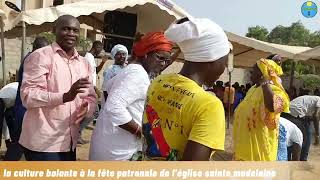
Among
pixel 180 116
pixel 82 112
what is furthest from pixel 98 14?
pixel 180 116

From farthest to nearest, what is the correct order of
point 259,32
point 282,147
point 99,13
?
point 259,32, point 99,13, point 282,147

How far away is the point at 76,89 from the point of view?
7.94ft

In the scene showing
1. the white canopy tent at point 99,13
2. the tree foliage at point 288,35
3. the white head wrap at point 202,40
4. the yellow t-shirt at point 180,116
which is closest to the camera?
the yellow t-shirt at point 180,116

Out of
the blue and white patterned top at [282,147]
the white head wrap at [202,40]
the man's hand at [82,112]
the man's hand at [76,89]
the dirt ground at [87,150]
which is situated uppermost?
the white head wrap at [202,40]

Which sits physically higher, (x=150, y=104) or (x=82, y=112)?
(x=150, y=104)

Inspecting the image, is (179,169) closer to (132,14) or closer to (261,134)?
(261,134)

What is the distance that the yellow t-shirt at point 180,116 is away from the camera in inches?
66.1

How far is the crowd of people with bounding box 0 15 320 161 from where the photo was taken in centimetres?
175

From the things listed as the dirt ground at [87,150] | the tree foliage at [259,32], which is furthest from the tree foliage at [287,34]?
the dirt ground at [87,150]

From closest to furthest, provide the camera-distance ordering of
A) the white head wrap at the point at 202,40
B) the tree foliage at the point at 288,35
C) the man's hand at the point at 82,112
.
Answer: the white head wrap at the point at 202,40 < the man's hand at the point at 82,112 < the tree foliage at the point at 288,35

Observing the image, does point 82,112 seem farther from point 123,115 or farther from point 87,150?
point 87,150

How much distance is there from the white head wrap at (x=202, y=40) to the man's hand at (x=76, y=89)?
69 cm

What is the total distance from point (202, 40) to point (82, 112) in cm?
103

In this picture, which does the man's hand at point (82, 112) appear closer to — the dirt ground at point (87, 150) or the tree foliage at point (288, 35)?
the dirt ground at point (87, 150)
